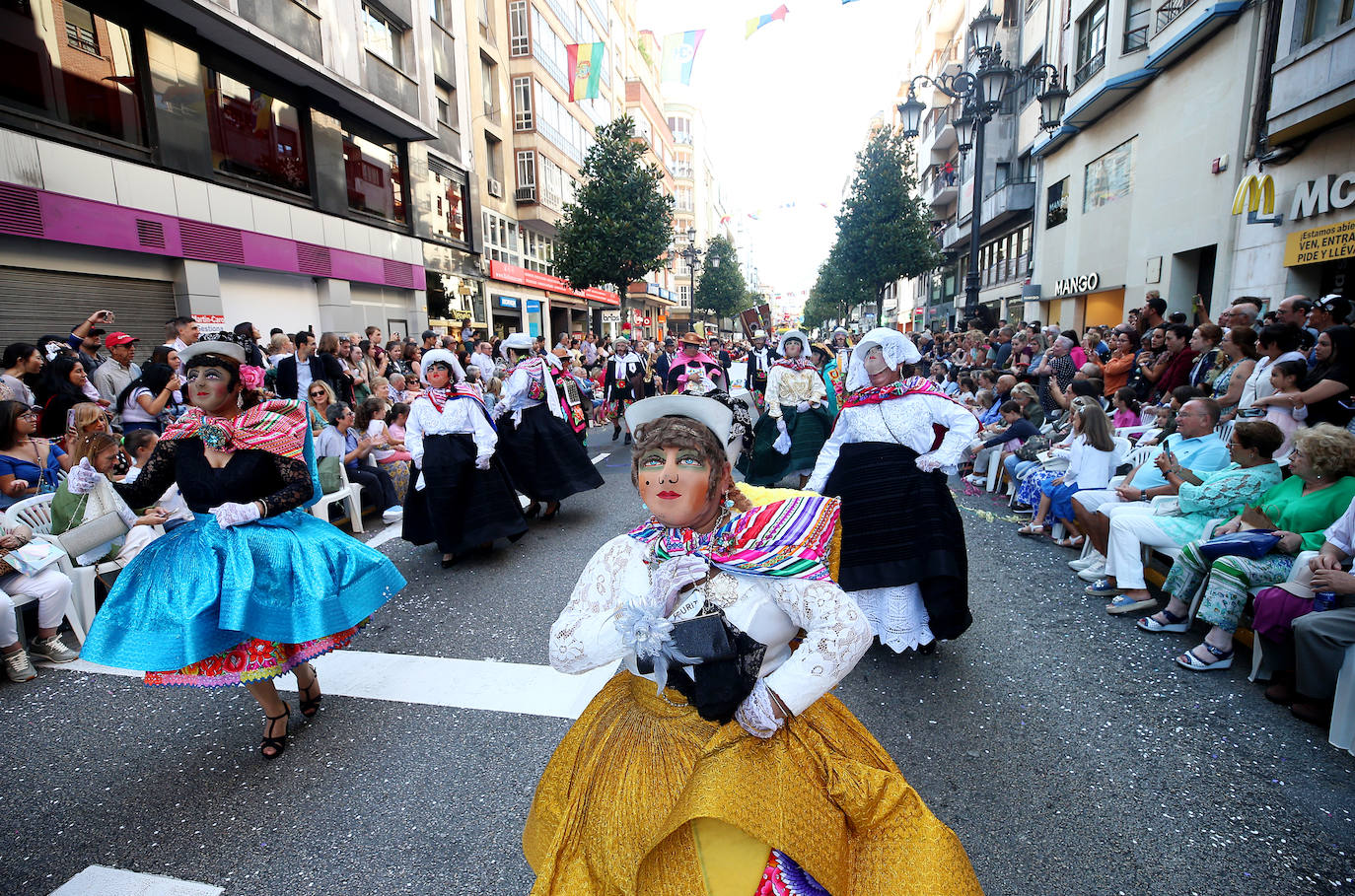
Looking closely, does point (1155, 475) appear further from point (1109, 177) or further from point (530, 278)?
point (530, 278)

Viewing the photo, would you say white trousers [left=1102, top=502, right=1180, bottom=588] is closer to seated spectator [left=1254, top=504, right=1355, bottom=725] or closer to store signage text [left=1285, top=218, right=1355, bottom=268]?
seated spectator [left=1254, top=504, right=1355, bottom=725]

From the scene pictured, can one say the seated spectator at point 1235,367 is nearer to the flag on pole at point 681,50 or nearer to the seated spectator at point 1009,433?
the seated spectator at point 1009,433

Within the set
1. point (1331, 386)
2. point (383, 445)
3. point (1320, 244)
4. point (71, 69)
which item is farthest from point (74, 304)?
point (1320, 244)

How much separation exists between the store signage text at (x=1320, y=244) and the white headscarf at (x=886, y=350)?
9.26 metres

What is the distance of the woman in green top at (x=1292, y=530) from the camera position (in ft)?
12.2

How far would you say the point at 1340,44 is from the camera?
879cm

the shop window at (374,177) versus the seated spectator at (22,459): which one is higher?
the shop window at (374,177)

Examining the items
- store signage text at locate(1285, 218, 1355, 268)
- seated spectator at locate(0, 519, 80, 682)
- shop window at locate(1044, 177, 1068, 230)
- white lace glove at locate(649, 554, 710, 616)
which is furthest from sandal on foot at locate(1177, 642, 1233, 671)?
shop window at locate(1044, 177, 1068, 230)

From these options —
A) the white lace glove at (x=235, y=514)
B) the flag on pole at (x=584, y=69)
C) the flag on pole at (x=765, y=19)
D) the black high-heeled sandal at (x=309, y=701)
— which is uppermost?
the flag on pole at (x=584, y=69)

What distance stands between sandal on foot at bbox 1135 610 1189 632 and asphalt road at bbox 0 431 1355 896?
9cm

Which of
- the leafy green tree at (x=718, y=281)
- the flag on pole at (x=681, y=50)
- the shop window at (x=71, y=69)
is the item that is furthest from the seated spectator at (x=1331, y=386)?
the leafy green tree at (x=718, y=281)

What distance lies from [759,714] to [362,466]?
7.02m

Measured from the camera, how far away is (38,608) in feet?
13.7

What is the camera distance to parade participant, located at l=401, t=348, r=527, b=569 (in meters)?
A: 5.87
